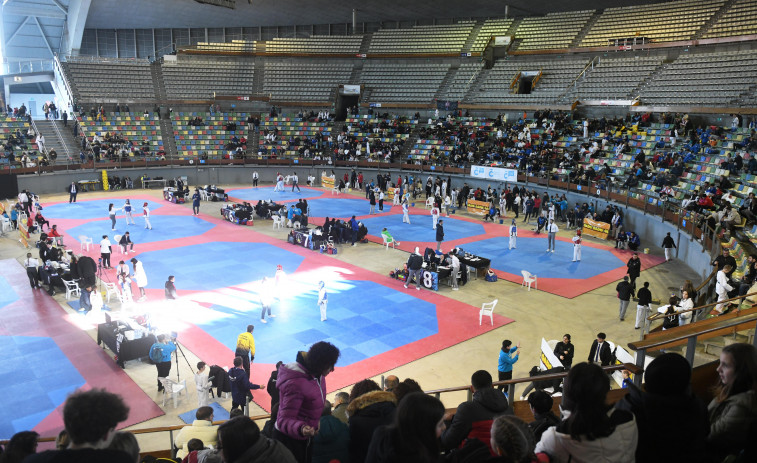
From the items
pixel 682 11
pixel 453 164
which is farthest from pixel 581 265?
pixel 682 11

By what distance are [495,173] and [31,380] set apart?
99.3 ft

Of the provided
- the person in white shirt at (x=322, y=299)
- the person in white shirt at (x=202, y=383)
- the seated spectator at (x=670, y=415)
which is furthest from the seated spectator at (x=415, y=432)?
the person in white shirt at (x=322, y=299)

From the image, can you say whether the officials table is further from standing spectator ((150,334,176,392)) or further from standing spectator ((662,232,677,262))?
standing spectator ((662,232,677,262))

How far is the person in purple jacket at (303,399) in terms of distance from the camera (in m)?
5.19

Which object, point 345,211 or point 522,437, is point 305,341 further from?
point 345,211

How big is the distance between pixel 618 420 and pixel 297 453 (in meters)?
2.80

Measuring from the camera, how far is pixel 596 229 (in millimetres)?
29031

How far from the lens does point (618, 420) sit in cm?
415

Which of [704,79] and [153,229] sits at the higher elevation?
[704,79]

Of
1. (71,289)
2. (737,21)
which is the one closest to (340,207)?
(71,289)

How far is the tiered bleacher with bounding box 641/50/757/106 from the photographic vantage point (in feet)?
112

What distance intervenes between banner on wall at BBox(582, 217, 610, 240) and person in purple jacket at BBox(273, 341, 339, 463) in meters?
26.0

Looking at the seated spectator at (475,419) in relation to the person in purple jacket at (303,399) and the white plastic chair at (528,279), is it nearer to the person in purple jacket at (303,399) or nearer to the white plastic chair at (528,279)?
the person in purple jacket at (303,399)

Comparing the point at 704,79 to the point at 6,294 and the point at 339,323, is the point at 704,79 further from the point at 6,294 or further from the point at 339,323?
the point at 6,294
